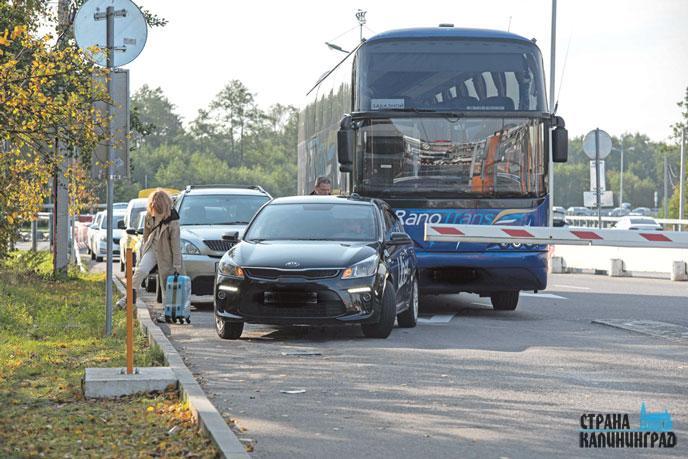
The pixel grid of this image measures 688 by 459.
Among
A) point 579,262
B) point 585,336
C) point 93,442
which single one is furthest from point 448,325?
point 579,262

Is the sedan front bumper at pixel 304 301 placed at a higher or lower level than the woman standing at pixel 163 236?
lower

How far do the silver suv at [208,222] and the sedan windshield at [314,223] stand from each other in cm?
257

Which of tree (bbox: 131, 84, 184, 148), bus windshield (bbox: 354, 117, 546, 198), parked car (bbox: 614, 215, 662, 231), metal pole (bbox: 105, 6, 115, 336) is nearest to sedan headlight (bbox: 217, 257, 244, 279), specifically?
metal pole (bbox: 105, 6, 115, 336)

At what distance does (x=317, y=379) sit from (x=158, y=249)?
18.4 ft

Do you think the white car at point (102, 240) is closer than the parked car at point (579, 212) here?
Yes

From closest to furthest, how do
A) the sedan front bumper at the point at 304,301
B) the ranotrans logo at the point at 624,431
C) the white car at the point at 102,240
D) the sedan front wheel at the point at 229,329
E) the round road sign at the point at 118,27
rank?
the ranotrans logo at the point at 624,431 < the round road sign at the point at 118,27 < the sedan front bumper at the point at 304,301 < the sedan front wheel at the point at 229,329 < the white car at the point at 102,240

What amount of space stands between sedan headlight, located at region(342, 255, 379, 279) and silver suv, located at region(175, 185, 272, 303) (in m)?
4.23

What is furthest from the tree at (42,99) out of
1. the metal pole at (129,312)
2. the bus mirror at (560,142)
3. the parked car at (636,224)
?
the parked car at (636,224)

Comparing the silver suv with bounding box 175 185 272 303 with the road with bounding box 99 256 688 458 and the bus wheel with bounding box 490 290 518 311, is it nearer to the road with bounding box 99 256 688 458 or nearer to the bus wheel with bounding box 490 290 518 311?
the road with bounding box 99 256 688 458

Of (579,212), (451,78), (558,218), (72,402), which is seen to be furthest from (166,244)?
(579,212)

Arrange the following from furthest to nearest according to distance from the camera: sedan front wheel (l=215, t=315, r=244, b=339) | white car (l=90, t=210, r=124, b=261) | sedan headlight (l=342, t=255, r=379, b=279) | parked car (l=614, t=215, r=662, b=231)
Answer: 1. parked car (l=614, t=215, r=662, b=231)
2. white car (l=90, t=210, r=124, b=261)
3. sedan front wheel (l=215, t=315, r=244, b=339)
4. sedan headlight (l=342, t=255, r=379, b=279)

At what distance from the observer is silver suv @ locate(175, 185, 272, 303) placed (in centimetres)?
1853

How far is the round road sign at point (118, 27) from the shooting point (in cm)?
1315

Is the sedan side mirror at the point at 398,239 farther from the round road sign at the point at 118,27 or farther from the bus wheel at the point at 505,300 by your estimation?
the bus wheel at the point at 505,300
